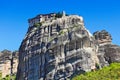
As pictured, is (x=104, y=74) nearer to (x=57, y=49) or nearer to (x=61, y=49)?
(x=61, y=49)

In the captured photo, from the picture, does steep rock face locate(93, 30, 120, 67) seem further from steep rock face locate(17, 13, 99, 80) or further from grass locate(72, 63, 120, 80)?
grass locate(72, 63, 120, 80)

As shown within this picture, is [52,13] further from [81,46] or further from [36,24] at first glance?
[81,46]

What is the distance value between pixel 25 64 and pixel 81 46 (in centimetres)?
1904

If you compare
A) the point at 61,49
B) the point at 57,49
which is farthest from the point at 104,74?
the point at 57,49

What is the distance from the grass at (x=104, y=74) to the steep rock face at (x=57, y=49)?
13.9 ft

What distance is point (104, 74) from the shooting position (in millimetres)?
103688

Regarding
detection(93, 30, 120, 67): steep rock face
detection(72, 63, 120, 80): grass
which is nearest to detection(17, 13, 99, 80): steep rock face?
detection(93, 30, 120, 67): steep rock face

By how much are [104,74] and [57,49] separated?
53.6 feet

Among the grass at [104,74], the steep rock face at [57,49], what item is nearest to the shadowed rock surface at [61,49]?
the steep rock face at [57,49]

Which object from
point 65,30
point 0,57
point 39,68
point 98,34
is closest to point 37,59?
point 39,68

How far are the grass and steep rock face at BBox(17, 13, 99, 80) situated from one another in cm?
422

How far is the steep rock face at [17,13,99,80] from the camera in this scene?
11181cm

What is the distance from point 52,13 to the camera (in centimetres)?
12662

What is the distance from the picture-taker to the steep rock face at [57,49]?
112m
